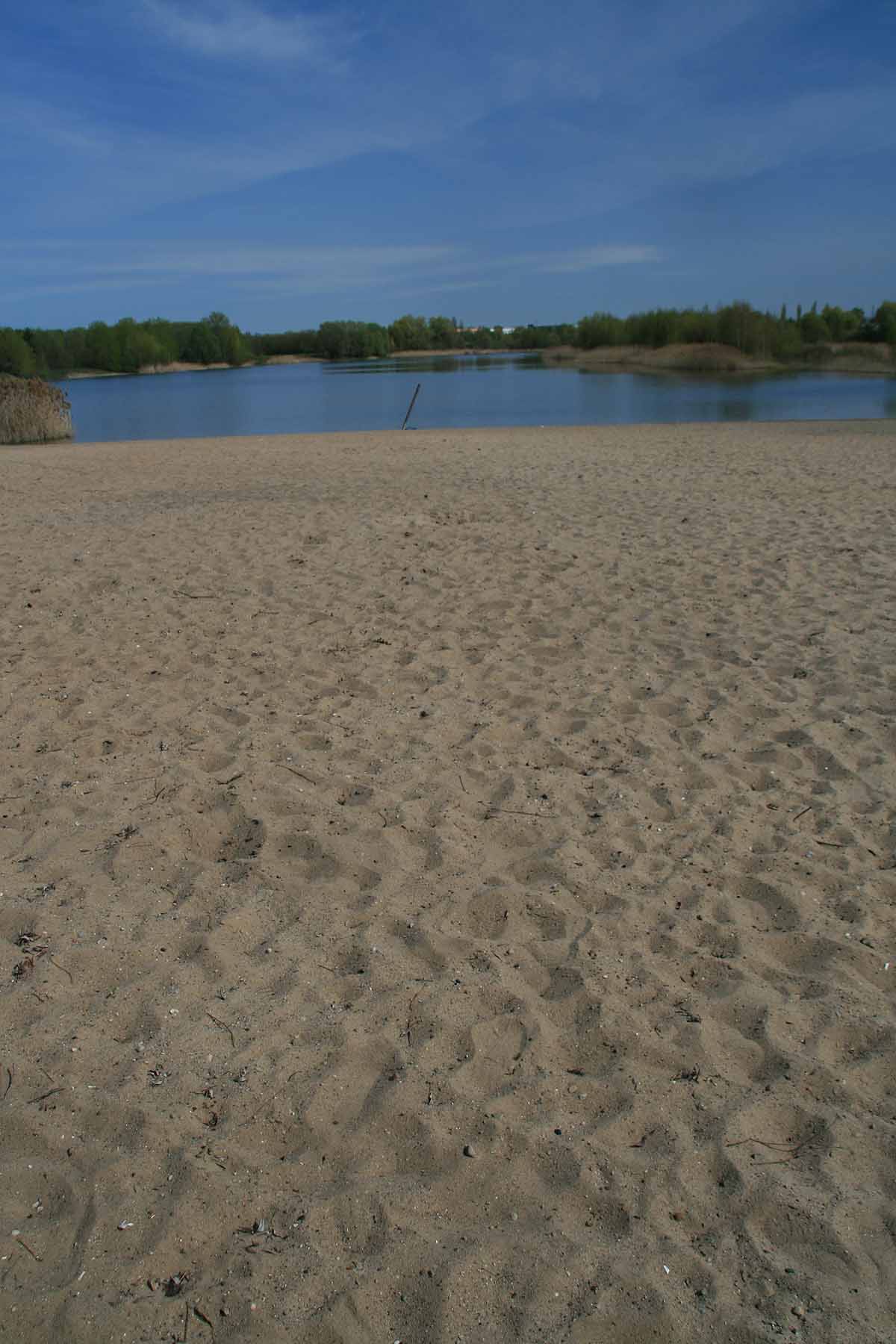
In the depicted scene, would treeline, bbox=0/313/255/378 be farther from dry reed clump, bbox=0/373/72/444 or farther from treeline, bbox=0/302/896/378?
dry reed clump, bbox=0/373/72/444

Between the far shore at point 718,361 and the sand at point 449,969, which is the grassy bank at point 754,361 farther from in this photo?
the sand at point 449,969

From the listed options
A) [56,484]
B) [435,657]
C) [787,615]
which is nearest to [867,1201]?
[435,657]

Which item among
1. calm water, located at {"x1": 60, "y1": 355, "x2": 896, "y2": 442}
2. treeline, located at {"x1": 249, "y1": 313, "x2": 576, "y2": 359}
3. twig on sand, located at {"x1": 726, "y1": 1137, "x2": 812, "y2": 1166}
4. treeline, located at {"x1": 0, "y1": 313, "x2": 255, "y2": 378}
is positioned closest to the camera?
twig on sand, located at {"x1": 726, "y1": 1137, "x2": 812, "y2": 1166}

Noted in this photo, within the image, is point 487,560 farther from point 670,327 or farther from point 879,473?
point 670,327

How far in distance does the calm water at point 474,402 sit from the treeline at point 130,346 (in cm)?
3709

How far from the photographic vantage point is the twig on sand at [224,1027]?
234cm

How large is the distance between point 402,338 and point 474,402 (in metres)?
90.1

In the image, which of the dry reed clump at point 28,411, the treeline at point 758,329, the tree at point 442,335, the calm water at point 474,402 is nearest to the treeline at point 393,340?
the tree at point 442,335

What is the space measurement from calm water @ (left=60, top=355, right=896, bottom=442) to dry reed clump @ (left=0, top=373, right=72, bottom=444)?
204 centimetres

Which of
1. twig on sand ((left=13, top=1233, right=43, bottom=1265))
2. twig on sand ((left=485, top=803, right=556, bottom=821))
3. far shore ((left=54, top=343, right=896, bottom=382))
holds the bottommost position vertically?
far shore ((left=54, top=343, right=896, bottom=382))

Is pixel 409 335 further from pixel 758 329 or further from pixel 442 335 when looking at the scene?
pixel 758 329

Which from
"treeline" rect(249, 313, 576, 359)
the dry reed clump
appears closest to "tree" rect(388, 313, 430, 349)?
"treeline" rect(249, 313, 576, 359)

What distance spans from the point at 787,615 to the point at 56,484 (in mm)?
10052

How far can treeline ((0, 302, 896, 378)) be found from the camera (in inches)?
2318
